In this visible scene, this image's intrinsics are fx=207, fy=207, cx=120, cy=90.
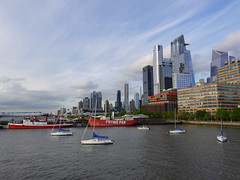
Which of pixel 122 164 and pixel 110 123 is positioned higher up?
pixel 110 123

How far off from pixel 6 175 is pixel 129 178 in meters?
20.9

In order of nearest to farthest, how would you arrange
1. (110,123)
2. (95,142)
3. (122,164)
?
(122,164), (95,142), (110,123)

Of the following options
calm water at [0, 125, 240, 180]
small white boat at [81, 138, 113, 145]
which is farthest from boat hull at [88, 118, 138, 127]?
calm water at [0, 125, 240, 180]

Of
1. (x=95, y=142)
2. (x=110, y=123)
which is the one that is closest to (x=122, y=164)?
(x=95, y=142)

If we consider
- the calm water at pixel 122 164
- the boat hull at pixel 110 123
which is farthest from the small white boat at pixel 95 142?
the boat hull at pixel 110 123

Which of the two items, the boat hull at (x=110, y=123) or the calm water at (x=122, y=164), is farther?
the boat hull at (x=110, y=123)

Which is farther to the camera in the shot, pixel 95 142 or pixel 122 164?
pixel 95 142

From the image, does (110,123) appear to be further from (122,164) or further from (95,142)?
(122,164)

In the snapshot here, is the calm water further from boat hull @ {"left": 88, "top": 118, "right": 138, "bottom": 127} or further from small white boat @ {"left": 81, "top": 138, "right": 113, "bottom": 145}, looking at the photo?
boat hull @ {"left": 88, "top": 118, "right": 138, "bottom": 127}

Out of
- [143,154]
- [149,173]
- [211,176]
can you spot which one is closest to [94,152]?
[143,154]

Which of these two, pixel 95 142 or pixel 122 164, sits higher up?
pixel 95 142

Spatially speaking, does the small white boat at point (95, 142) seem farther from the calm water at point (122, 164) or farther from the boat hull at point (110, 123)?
the boat hull at point (110, 123)

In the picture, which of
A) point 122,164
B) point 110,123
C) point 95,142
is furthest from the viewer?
point 110,123

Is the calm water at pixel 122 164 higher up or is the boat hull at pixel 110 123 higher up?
the boat hull at pixel 110 123
